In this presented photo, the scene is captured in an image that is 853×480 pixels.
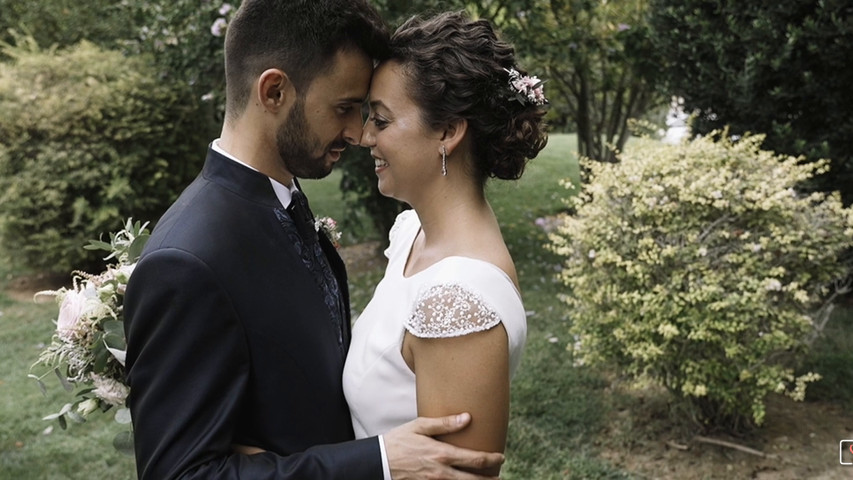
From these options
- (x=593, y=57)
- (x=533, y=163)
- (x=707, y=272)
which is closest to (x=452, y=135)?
(x=707, y=272)

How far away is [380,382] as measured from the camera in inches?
85.7

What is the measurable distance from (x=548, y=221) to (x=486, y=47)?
8.77 metres

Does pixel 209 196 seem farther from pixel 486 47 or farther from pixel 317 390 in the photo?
pixel 486 47

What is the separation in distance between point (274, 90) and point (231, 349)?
29.4 inches

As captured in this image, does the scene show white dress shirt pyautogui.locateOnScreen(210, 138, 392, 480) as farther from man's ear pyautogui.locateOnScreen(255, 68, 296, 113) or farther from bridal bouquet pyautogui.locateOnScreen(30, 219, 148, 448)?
bridal bouquet pyautogui.locateOnScreen(30, 219, 148, 448)

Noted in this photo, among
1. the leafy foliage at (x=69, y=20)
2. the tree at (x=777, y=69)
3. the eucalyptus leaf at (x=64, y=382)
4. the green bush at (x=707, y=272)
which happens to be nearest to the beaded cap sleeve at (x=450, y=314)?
the eucalyptus leaf at (x=64, y=382)

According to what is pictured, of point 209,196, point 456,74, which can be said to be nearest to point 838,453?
point 456,74

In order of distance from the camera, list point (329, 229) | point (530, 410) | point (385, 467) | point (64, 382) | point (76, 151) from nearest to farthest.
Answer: point (385, 467), point (64, 382), point (329, 229), point (530, 410), point (76, 151)

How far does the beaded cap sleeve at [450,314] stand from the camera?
2014 mm

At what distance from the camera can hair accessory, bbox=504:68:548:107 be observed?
2281 mm

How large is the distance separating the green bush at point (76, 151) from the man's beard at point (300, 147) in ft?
23.1

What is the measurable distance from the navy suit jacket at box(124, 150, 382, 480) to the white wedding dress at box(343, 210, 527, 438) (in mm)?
94

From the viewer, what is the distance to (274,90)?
2.12 meters

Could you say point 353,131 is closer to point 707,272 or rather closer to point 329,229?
point 329,229
